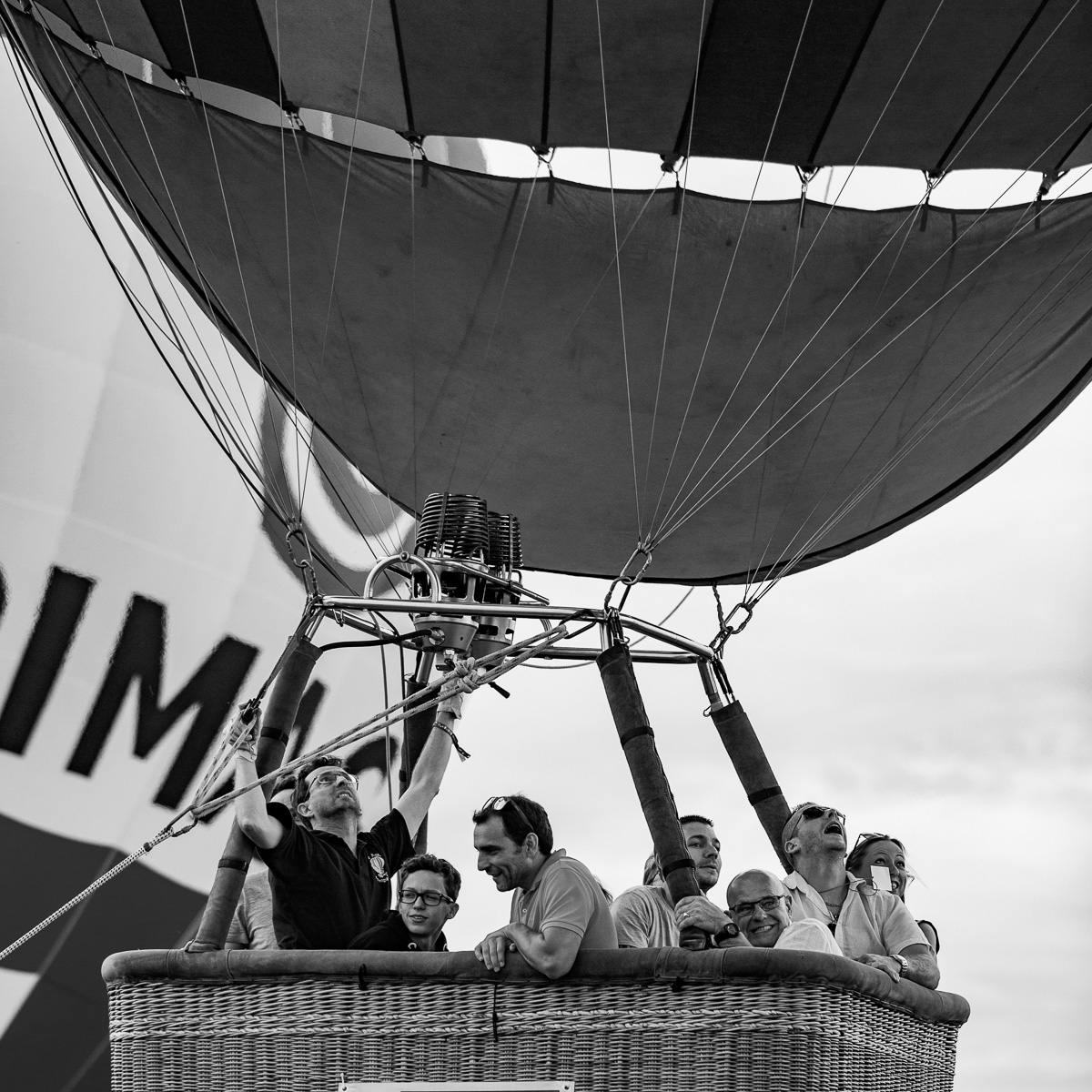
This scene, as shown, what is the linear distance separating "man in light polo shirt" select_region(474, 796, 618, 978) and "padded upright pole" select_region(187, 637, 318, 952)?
438 mm

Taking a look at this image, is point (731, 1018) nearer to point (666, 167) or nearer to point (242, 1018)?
point (242, 1018)

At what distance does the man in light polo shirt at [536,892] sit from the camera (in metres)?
2.29

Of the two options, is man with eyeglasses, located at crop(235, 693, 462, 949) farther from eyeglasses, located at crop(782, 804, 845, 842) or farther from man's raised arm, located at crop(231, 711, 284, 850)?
Answer: eyeglasses, located at crop(782, 804, 845, 842)

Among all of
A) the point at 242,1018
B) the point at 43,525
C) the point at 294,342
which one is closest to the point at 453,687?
the point at 242,1018

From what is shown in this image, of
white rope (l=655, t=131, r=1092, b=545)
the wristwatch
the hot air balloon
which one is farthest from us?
white rope (l=655, t=131, r=1092, b=545)

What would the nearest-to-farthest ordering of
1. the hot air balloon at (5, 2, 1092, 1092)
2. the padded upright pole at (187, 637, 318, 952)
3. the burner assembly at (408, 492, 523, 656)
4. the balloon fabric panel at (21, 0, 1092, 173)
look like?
the padded upright pole at (187, 637, 318, 952) < the burner assembly at (408, 492, 523, 656) < the balloon fabric panel at (21, 0, 1092, 173) < the hot air balloon at (5, 2, 1092, 1092)

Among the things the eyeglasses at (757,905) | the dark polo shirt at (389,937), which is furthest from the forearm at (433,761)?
the eyeglasses at (757,905)

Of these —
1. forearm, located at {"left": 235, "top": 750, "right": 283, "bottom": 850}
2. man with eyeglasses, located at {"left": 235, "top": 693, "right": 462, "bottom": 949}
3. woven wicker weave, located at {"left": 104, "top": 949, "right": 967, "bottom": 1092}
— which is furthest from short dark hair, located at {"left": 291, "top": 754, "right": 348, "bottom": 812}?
woven wicker weave, located at {"left": 104, "top": 949, "right": 967, "bottom": 1092}

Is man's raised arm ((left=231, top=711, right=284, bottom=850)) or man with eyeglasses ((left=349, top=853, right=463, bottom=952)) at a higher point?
man's raised arm ((left=231, top=711, right=284, bottom=850))

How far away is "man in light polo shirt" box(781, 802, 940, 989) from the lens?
9.21 feet

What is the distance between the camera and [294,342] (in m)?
5.18

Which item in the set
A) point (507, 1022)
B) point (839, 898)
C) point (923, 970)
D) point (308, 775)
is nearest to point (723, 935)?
point (507, 1022)

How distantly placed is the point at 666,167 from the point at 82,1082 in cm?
413

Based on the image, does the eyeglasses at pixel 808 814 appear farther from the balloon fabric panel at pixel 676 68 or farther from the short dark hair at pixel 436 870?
the balloon fabric panel at pixel 676 68
